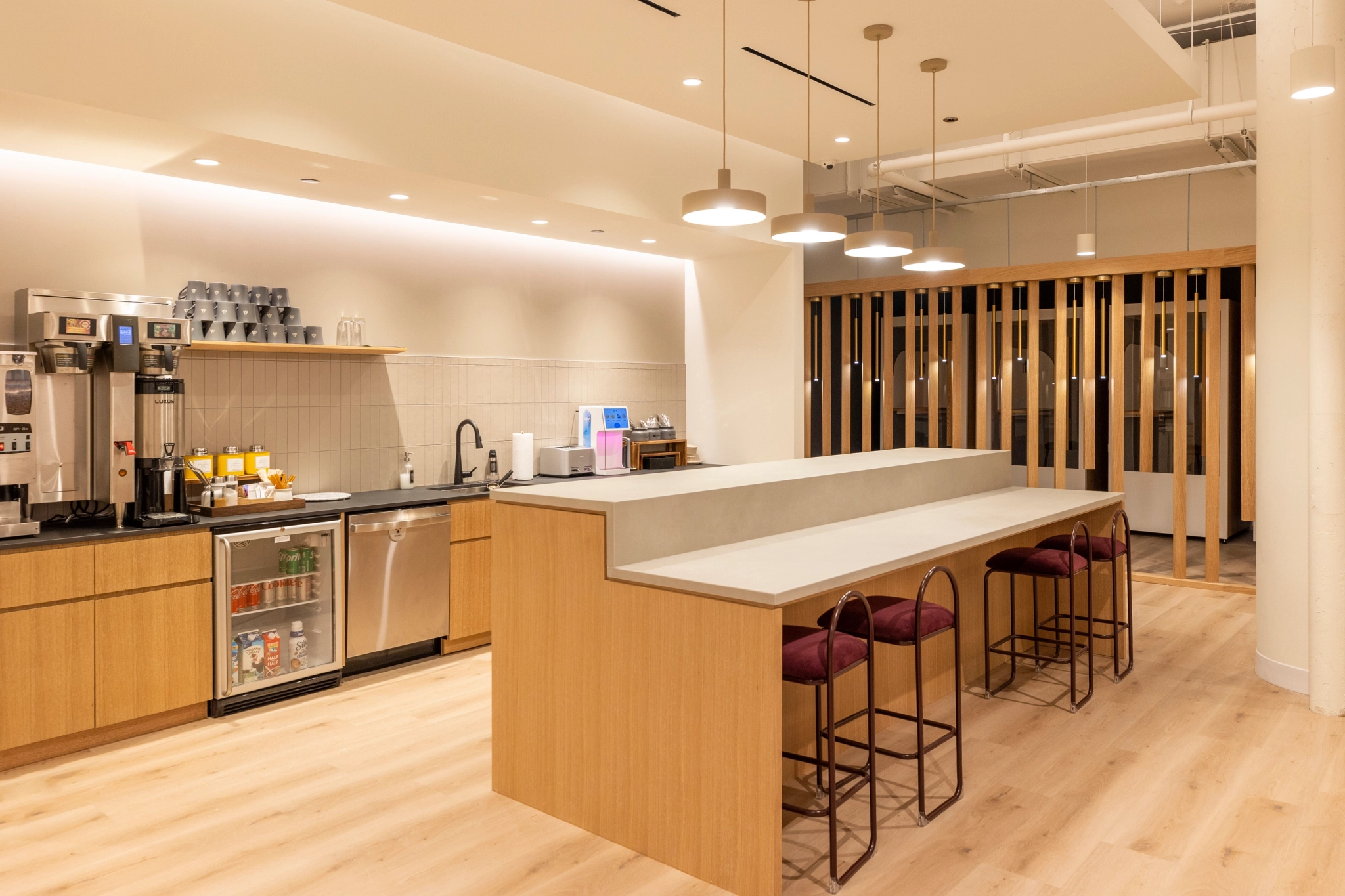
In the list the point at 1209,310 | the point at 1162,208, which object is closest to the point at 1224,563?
the point at 1209,310

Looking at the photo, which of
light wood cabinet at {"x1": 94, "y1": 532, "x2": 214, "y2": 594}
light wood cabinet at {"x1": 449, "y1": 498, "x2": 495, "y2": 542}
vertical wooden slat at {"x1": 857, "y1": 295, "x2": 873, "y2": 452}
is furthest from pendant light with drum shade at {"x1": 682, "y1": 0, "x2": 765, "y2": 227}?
vertical wooden slat at {"x1": 857, "y1": 295, "x2": 873, "y2": 452}

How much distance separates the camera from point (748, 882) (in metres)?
2.74

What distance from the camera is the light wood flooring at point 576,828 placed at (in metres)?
2.86

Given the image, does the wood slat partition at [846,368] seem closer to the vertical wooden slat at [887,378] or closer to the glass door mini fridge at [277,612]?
the vertical wooden slat at [887,378]

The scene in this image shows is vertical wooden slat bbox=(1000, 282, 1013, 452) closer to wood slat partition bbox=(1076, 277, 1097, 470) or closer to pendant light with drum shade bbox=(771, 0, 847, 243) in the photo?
wood slat partition bbox=(1076, 277, 1097, 470)

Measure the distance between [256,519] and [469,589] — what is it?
4.37 ft

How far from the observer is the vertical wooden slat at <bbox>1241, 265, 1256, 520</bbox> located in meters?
6.50

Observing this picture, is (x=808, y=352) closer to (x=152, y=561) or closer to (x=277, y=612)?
(x=277, y=612)

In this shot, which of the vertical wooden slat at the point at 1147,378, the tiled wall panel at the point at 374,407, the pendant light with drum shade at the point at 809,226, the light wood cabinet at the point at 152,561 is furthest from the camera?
the vertical wooden slat at the point at 1147,378

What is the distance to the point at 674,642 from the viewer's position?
114 inches

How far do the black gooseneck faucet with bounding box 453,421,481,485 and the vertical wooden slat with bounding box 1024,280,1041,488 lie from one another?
4.37 m

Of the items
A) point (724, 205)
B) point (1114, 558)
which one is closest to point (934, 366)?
point (1114, 558)

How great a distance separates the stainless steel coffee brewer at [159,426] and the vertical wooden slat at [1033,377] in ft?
19.7

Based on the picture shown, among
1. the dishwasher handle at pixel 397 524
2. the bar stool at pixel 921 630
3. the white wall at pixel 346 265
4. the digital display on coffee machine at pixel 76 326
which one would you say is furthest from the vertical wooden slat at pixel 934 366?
the digital display on coffee machine at pixel 76 326
